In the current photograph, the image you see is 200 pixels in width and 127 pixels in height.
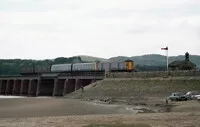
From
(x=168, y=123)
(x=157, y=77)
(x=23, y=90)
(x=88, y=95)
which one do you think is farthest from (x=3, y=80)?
(x=168, y=123)

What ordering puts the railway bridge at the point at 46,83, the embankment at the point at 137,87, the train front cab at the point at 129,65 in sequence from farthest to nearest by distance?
the train front cab at the point at 129,65, the railway bridge at the point at 46,83, the embankment at the point at 137,87

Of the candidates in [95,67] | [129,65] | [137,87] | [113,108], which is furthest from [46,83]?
[113,108]

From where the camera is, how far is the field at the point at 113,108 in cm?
3925

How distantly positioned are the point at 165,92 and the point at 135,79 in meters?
12.8

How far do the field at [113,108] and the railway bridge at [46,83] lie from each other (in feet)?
40.5

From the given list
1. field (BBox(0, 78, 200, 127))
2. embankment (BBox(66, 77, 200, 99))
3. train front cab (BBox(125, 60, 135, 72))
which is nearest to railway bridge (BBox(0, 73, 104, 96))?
train front cab (BBox(125, 60, 135, 72))

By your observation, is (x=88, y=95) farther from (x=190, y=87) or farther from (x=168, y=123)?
(x=168, y=123)

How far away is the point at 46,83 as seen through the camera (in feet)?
439

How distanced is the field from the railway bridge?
12333 millimetres

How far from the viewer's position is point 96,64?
11775 cm

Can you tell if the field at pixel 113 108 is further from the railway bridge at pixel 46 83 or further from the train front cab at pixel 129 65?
the train front cab at pixel 129 65

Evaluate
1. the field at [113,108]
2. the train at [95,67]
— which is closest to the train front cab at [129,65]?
the train at [95,67]

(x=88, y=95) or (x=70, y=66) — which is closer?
(x=88, y=95)

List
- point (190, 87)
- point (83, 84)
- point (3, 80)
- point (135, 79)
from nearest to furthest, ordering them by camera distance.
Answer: point (190, 87)
point (135, 79)
point (83, 84)
point (3, 80)
